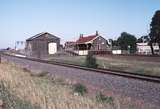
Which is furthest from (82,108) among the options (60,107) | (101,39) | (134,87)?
(101,39)

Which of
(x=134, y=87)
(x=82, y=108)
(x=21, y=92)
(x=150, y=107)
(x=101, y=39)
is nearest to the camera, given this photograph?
(x=82, y=108)

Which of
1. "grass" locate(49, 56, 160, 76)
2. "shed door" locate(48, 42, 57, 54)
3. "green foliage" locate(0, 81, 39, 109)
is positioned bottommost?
"grass" locate(49, 56, 160, 76)

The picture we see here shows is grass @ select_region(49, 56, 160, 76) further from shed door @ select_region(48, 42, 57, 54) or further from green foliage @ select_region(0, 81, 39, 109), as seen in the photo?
shed door @ select_region(48, 42, 57, 54)

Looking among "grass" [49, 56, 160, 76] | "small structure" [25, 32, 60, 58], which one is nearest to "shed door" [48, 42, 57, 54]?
"small structure" [25, 32, 60, 58]

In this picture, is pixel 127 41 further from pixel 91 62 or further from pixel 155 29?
pixel 91 62

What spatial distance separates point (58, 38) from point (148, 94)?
80651mm

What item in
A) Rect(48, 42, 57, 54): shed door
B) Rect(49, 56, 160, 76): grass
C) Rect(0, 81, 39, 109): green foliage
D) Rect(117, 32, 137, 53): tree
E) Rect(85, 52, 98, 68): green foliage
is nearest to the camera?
Rect(0, 81, 39, 109): green foliage

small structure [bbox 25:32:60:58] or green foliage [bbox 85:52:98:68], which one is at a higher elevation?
small structure [bbox 25:32:60:58]

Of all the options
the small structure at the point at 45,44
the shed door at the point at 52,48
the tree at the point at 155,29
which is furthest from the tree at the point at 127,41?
the tree at the point at 155,29

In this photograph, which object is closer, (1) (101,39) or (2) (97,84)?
(2) (97,84)

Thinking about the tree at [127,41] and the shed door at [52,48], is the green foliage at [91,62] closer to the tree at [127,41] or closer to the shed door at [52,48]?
the shed door at [52,48]

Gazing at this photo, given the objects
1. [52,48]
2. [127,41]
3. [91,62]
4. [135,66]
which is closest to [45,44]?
[52,48]

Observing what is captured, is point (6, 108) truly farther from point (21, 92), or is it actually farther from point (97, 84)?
point (97, 84)

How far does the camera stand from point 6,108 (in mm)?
10359
